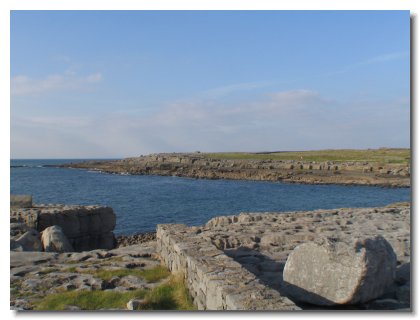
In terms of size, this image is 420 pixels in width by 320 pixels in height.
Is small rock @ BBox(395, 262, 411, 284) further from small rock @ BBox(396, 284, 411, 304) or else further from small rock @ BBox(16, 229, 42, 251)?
small rock @ BBox(16, 229, 42, 251)

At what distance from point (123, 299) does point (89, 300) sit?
0.64 metres

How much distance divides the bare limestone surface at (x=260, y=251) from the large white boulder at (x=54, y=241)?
484 centimetres

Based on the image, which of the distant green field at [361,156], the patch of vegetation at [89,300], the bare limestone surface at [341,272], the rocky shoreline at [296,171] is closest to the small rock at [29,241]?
the patch of vegetation at [89,300]

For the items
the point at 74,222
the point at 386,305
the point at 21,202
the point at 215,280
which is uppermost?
the point at 215,280

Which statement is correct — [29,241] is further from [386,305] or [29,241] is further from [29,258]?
[386,305]

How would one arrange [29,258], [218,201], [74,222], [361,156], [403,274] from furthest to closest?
[361,156], [218,201], [74,222], [29,258], [403,274]

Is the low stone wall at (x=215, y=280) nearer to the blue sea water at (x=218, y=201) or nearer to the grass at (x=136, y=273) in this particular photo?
the grass at (x=136, y=273)

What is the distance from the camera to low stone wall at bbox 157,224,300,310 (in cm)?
555

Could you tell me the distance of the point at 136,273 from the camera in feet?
29.8

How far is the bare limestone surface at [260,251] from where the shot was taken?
5957 millimetres

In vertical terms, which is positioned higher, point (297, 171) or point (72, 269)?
point (297, 171)

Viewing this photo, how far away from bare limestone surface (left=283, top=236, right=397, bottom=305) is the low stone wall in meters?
0.94

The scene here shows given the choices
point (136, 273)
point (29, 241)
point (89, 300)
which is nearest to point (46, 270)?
point (136, 273)

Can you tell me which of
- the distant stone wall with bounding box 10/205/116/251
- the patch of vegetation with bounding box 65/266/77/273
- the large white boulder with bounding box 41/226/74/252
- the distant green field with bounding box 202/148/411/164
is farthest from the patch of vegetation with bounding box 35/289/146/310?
the distant green field with bounding box 202/148/411/164
